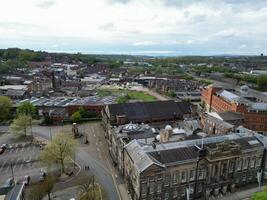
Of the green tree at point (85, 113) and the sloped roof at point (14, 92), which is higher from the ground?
the sloped roof at point (14, 92)

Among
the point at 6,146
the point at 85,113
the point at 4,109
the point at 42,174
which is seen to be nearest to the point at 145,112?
the point at 85,113

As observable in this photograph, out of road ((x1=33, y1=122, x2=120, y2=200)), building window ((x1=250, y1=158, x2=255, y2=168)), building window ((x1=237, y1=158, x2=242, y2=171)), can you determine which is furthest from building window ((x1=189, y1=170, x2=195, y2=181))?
building window ((x1=250, y1=158, x2=255, y2=168))

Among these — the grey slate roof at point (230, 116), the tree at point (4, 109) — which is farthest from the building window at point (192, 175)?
the tree at point (4, 109)

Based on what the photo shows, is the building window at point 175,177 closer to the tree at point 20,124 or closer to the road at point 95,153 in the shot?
the road at point 95,153

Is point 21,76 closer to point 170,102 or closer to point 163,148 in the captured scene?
point 170,102

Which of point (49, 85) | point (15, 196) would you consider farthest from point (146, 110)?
point (49, 85)

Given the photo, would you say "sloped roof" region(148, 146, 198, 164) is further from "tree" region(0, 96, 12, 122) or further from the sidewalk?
"tree" region(0, 96, 12, 122)
